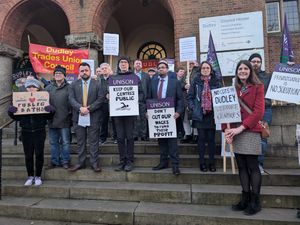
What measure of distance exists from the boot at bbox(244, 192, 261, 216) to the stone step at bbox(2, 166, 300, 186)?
2.70 feet

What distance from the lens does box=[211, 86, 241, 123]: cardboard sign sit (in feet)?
12.5

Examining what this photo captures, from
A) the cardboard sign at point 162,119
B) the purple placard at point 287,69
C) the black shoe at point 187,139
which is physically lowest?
the black shoe at point 187,139

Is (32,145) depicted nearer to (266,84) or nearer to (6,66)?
(266,84)

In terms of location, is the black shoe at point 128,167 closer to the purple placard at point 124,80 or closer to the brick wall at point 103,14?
the purple placard at point 124,80

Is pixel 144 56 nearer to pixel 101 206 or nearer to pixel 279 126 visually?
pixel 279 126

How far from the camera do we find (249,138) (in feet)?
11.8

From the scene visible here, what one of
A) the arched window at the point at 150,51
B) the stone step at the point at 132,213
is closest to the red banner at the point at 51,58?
the stone step at the point at 132,213

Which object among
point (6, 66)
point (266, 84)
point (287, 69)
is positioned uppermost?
point (6, 66)

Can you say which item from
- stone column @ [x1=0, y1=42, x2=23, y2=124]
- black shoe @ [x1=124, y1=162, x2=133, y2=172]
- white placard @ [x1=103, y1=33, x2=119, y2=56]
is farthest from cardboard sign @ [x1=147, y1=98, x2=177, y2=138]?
stone column @ [x1=0, y1=42, x2=23, y2=124]

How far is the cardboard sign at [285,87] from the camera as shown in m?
4.79

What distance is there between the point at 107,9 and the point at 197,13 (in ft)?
10.9

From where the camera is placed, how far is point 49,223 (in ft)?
13.1

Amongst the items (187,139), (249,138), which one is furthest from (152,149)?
(249,138)

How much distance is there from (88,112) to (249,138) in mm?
2761
